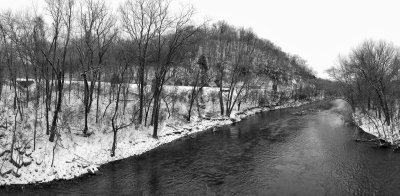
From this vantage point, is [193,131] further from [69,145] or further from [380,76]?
[380,76]

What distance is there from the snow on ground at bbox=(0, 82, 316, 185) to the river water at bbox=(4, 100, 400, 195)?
1.32 meters

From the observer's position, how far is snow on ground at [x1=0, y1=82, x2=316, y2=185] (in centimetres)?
1861

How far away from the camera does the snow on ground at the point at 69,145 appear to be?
18609 millimetres

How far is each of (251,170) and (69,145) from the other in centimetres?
1526

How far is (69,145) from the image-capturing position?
22828mm

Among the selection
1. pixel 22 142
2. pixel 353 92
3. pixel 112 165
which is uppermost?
pixel 353 92

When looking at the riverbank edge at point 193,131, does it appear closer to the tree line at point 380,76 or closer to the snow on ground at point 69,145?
the snow on ground at point 69,145

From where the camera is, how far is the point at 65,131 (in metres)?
24.7

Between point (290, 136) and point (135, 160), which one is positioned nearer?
point (135, 160)

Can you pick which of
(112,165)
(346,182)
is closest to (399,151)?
(346,182)

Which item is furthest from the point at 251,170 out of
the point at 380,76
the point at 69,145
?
the point at 380,76

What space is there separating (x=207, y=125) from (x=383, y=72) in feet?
82.4

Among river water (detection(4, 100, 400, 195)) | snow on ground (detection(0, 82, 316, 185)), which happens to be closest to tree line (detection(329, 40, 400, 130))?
river water (detection(4, 100, 400, 195))

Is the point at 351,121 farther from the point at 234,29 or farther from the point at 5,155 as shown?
the point at 234,29
